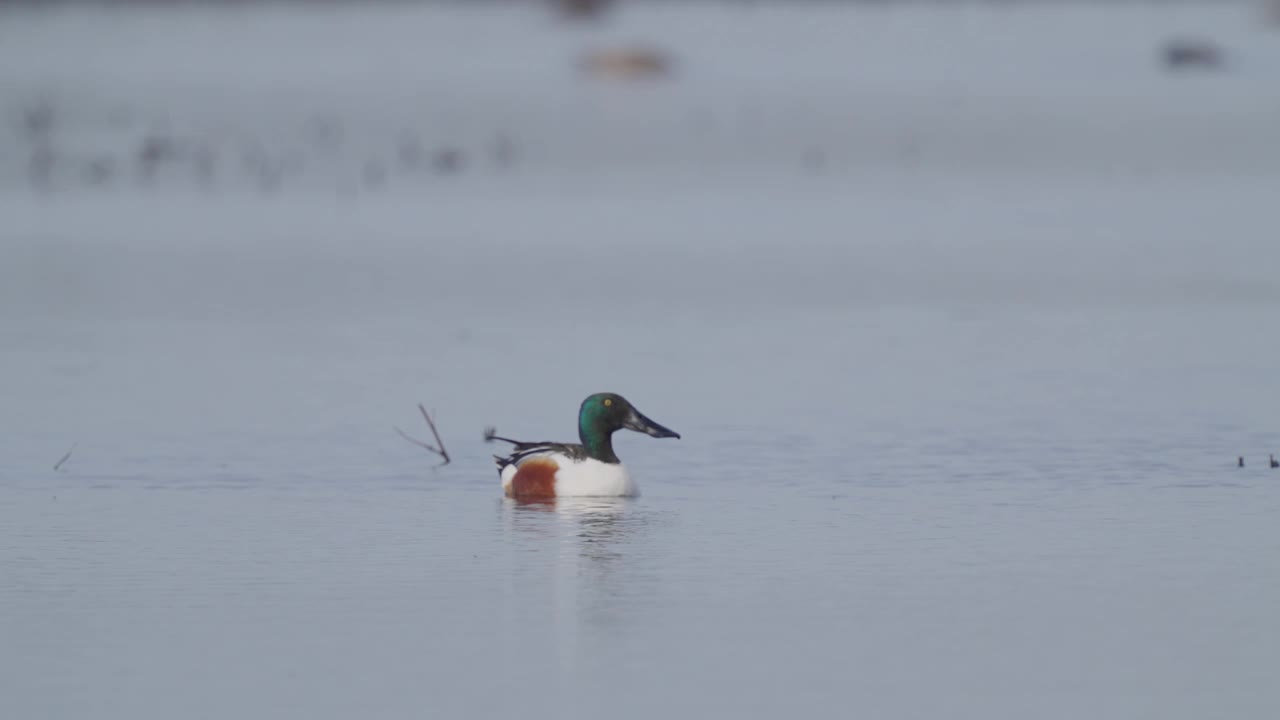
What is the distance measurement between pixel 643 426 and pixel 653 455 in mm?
1157

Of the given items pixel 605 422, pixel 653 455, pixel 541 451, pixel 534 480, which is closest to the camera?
pixel 534 480

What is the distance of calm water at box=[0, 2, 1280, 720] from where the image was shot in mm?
9430

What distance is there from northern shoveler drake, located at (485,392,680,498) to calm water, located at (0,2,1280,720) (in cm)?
14

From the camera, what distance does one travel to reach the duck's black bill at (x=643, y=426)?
1370 centimetres

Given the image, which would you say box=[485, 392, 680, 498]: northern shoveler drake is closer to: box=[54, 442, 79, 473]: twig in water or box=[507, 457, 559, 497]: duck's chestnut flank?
box=[507, 457, 559, 497]: duck's chestnut flank

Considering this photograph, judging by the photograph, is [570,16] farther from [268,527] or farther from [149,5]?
[268,527]

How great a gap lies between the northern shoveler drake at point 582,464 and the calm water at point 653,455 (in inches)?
5.7

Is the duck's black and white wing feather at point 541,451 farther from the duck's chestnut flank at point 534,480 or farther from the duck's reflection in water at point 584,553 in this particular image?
the duck's reflection in water at point 584,553

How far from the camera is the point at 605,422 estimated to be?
1359cm

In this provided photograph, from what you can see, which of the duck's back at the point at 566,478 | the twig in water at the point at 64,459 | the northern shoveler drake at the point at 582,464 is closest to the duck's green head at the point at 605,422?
the northern shoveler drake at the point at 582,464

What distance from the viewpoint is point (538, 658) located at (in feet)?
31.4

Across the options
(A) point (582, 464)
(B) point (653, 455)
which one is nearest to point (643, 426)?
(A) point (582, 464)

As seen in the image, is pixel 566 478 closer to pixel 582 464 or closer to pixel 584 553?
pixel 582 464

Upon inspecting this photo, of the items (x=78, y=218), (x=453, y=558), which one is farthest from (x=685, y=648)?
(x=78, y=218)
